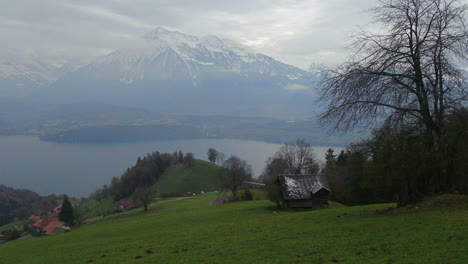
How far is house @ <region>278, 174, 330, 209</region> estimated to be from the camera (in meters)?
33.7

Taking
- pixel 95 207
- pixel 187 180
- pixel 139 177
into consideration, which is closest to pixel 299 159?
pixel 187 180

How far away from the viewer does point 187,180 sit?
97.7m

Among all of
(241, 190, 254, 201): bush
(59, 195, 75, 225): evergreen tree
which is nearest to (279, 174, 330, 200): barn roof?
(241, 190, 254, 201): bush

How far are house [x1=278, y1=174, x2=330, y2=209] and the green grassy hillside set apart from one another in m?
53.2

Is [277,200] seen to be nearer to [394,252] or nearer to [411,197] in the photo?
[411,197]

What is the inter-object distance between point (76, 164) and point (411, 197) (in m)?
157

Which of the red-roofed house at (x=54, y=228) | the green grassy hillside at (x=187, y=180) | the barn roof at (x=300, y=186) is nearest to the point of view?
the barn roof at (x=300, y=186)

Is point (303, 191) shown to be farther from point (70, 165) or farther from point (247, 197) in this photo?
point (70, 165)

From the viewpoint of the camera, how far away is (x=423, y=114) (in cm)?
1540

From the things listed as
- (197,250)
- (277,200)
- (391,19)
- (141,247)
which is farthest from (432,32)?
(277,200)

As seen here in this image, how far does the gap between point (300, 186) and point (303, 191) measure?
0.60m

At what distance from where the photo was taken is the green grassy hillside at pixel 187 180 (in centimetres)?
9169

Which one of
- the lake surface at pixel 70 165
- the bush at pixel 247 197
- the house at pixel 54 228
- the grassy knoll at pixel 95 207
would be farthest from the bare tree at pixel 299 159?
the grassy knoll at pixel 95 207

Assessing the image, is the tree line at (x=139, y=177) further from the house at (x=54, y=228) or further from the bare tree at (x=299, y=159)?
the bare tree at (x=299, y=159)
